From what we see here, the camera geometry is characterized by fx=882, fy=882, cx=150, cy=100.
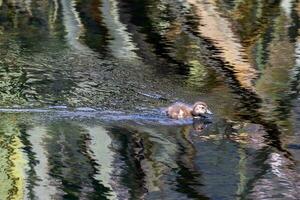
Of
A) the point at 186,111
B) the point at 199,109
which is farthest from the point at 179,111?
the point at 199,109

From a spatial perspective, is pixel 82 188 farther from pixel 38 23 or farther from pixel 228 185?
pixel 38 23

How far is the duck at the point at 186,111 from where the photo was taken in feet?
23.6

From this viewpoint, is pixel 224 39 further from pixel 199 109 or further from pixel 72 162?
pixel 72 162

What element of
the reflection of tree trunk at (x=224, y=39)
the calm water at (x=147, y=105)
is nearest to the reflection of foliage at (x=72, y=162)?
the calm water at (x=147, y=105)

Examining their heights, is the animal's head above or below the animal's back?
above

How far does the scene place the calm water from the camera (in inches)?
234

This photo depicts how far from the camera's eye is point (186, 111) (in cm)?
729

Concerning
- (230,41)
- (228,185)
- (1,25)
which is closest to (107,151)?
(228,185)

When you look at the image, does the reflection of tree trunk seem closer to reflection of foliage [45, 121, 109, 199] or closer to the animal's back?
the animal's back

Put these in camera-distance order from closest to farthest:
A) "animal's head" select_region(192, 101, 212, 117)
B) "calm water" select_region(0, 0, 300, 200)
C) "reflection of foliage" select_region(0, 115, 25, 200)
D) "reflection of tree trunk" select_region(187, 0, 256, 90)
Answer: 1. "reflection of foliage" select_region(0, 115, 25, 200)
2. "calm water" select_region(0, 0, 300, 200)
3. "animal's head" select_region(192, 101, 212, 117)
4. "reflection of tree trunk" select_region(187, 0, 256, 90)

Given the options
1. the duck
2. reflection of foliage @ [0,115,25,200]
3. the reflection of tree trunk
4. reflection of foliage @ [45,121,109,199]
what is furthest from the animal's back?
the reflection of tree trunk

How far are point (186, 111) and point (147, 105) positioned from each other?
0.50 m

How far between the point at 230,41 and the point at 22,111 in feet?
12.9

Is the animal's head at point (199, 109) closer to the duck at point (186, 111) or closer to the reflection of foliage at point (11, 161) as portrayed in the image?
the duck at point (186, 111)
